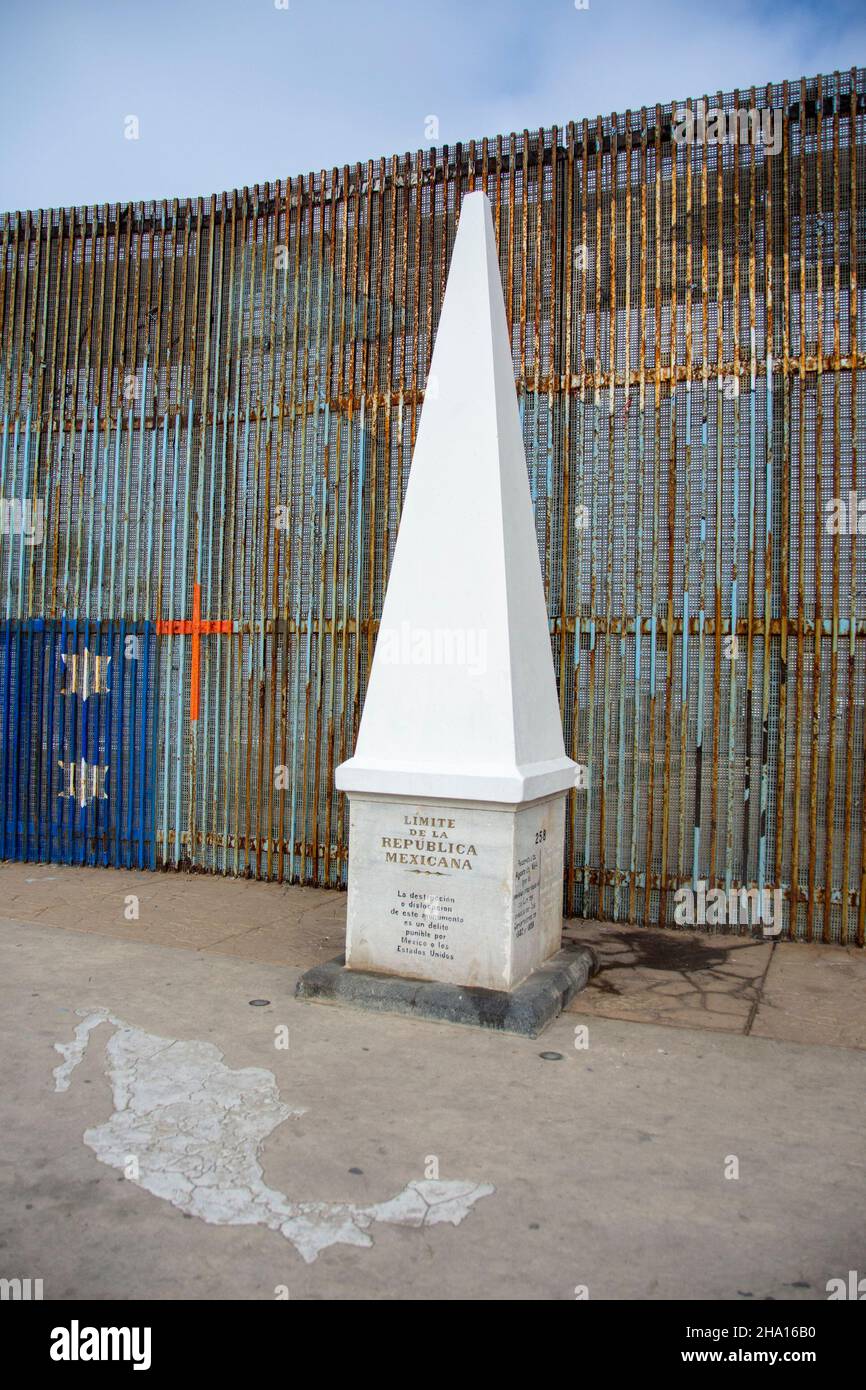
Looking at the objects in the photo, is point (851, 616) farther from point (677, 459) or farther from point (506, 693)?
point (506, 693)

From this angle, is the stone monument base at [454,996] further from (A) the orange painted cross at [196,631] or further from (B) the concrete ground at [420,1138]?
(A) the orange painted cross at [196,631]

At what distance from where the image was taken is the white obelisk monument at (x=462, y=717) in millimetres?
6055

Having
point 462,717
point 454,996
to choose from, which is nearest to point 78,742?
point 462,717

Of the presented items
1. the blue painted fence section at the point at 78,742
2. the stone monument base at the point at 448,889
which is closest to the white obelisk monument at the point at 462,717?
the stone monument base at the point at 448,889

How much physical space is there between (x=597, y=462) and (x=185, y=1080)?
6123 millimetres

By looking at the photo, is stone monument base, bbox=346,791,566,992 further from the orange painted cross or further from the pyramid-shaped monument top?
the orange painted cross

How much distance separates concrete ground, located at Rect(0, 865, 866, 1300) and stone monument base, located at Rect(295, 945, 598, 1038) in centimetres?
11

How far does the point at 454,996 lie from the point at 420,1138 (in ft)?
5.04

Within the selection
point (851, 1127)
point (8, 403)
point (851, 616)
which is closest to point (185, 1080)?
point (851, 1127)

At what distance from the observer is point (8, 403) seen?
36.7 ft

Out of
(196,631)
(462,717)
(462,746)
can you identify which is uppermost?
(196,631)

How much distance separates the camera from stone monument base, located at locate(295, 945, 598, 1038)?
5.77 metres

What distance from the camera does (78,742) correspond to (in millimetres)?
10711

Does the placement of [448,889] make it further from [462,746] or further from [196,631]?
[196,631]
